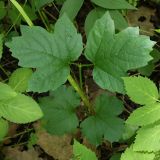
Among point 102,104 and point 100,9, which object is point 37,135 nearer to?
point 102,104

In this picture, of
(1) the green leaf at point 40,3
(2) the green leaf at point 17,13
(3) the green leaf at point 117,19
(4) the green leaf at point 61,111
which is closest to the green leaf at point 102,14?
(3) the green leaf at point 117,19

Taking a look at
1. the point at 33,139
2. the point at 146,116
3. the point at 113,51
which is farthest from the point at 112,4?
the point at 33,139

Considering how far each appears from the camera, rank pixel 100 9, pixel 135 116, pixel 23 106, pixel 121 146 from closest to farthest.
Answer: pixel 135 116
pixel 23 106
pixel 100 9
pixel 121 146

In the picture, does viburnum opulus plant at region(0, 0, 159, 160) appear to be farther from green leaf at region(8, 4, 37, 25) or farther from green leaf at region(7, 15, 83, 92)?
green leaf at region(8, 4, 37, 25)

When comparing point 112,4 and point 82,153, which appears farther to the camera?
point 112,4

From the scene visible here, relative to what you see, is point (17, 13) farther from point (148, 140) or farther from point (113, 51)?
point (148, 140)

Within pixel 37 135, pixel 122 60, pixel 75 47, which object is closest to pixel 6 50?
pixel 37 135

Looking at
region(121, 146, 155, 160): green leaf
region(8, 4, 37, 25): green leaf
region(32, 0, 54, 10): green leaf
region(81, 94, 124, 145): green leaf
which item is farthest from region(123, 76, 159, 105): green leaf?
region(8, 4, 37, 25): green leaf

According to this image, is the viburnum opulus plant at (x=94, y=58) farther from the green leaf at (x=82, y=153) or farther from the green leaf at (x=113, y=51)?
the green leaf at (x=82, y=153)
